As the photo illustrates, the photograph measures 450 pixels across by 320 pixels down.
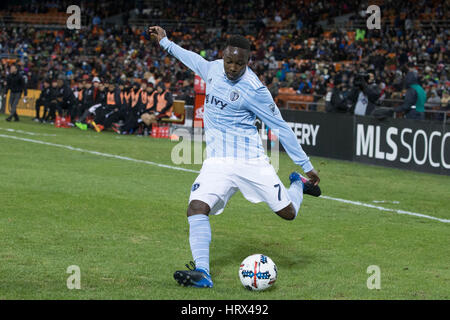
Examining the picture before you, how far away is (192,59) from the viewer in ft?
23.9

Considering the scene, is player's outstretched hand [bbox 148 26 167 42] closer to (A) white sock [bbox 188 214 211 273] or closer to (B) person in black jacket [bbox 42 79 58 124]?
(A) white sock [bbox 188 214 211 273]

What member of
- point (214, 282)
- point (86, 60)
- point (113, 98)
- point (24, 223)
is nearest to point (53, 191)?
point (24, 223)

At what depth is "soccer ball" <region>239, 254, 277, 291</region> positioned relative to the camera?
21.3 ft

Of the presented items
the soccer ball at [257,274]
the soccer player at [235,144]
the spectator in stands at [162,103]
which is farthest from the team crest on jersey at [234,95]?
the spectator in stands at [162,103]

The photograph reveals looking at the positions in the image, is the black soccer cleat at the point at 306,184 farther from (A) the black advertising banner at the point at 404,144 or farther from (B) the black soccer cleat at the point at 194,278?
(A) the black advertising banner at the point at 404,144

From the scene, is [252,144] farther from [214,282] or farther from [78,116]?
[78,116]

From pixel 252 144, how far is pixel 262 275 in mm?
1272

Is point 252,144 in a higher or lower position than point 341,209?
higher

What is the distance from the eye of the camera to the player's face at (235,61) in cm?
678

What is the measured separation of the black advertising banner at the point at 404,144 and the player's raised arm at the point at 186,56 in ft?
32.6

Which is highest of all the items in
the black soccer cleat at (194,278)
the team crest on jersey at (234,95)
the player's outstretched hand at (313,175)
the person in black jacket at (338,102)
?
the team crest on jersey at (234,95)

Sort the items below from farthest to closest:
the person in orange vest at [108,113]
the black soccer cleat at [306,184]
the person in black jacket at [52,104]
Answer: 1. the person in black jacket at [52,104]
2. the person in orange vest at [108,113]
3. the black soccer cleat at [306,184]

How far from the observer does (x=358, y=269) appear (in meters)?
7.55

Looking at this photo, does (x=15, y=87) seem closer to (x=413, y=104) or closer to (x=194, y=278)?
(x=413, y=104)
